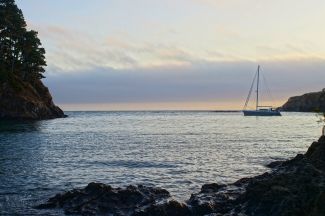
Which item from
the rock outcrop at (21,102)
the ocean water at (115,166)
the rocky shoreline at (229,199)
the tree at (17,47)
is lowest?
the ocean water at (115,166)

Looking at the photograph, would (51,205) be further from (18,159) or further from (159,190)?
(18,159)

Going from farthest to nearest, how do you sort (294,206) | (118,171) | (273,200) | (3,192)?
1. (118,171)
2. (3,192)
3. (273,200)
4. (294,206)

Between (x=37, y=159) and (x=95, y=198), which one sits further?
(x=37, y=159)

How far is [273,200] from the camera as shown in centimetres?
1758

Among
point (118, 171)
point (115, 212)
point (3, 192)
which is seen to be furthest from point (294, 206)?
point (118, 171)

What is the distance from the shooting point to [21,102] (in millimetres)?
103125

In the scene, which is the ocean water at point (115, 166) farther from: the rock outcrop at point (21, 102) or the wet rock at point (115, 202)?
the rock outcrop at point (21, 102)

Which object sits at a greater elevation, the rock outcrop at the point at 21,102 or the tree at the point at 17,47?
the tree at the point at 17,47

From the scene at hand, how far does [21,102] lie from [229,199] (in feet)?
295

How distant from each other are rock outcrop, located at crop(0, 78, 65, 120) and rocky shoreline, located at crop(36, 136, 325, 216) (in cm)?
8399

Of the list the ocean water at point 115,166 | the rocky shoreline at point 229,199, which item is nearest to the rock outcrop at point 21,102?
the ocean water at point 115,166

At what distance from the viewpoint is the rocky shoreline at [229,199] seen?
16609 millimetres

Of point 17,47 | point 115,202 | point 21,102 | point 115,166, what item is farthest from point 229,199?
point 17,47

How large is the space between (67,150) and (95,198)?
93.7 feet
